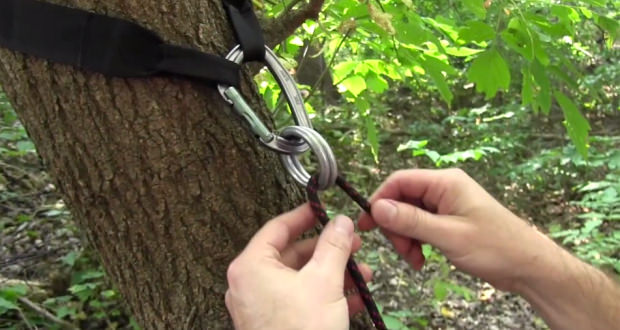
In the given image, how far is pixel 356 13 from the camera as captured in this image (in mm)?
1603

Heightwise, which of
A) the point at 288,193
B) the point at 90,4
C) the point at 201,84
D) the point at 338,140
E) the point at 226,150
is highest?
the point at 90,4

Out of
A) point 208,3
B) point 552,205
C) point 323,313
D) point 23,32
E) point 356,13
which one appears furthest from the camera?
point 552,205

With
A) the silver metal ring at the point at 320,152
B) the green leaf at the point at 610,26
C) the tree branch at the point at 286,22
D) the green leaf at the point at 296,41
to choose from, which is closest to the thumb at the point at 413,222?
the silver metal ring at the point at 320,152

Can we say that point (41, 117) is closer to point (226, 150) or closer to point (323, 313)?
point (226, 150)

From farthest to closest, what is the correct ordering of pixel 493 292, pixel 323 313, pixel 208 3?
pixel 493 292
pixel 208 3
pixel 323 313

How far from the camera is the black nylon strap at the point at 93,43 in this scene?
2.84 feet

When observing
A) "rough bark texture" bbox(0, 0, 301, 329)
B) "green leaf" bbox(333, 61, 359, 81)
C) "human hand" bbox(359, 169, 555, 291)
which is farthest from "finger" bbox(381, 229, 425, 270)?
"green leaf" bbox(333, 61, 359, 81)

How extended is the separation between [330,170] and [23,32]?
1.83ft

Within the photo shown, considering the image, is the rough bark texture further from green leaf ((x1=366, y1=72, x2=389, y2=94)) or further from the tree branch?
green leaf ((x1=366, y1=72, x2=389, y2=94))

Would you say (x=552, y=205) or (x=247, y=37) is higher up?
(x=247, y=37)

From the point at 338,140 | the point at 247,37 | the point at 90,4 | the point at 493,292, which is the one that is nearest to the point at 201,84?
the point at 247,37

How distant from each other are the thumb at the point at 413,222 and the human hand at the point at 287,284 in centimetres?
7

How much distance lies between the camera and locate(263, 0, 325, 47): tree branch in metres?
1.32

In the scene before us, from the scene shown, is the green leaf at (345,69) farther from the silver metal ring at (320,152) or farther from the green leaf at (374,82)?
the silver metal ring at (320,152)
